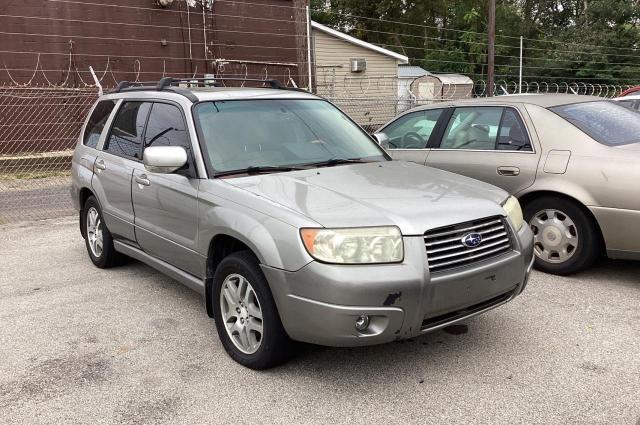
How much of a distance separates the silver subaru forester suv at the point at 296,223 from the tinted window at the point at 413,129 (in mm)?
1608

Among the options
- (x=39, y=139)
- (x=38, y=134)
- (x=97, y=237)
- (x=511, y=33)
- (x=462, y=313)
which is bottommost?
(x=97, y=237)

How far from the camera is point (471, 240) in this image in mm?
3221

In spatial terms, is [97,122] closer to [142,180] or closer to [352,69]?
[142,180]

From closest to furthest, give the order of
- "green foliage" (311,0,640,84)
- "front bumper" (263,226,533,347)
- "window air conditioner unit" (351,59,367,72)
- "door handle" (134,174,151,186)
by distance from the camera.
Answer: "front bumper" (263,226,533,347), "door handle" (134,174,151,186), "window air conditioner unit" (351,59,367,72), "green foliage" (311,0,640,84)

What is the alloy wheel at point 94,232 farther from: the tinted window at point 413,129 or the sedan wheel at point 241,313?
the tinted window at point 413,129

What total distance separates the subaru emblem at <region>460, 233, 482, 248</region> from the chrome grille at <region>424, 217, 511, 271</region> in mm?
13

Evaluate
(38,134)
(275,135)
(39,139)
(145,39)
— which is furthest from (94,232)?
(145,39)

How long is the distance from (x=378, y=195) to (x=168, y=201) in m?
1.60

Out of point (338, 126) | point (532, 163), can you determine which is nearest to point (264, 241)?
point (338, 126)

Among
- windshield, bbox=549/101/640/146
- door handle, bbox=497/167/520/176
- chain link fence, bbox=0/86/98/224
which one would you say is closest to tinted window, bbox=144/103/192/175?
door handle, bbox=497/167/520/176

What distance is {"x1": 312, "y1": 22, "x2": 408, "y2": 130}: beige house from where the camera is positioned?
851 inches

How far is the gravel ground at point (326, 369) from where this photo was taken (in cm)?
303

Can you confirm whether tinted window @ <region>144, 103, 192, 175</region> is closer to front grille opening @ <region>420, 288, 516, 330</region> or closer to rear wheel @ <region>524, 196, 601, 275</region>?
front grille opening @ <region>420, 288, 516, 330</region>

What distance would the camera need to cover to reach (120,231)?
4984 mm
